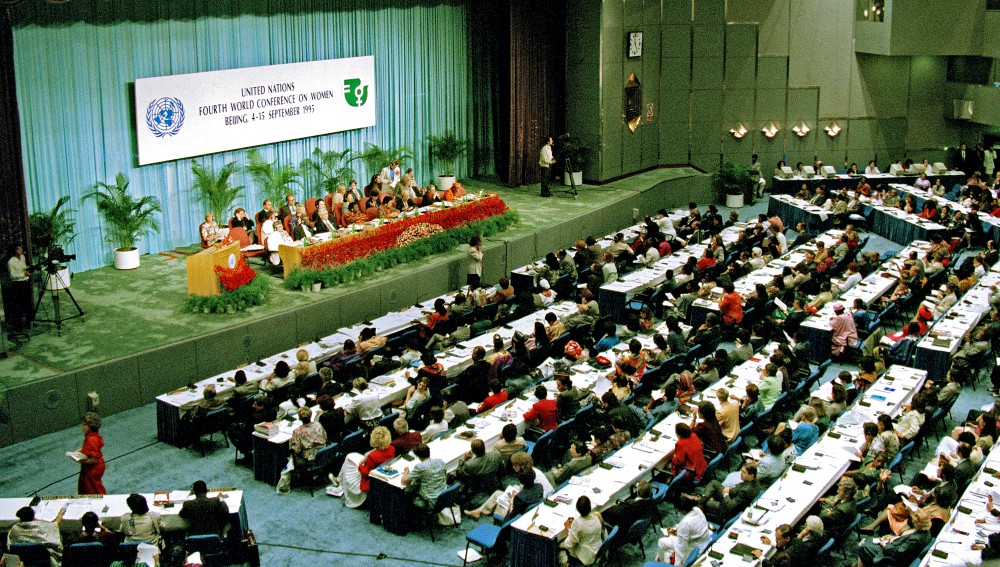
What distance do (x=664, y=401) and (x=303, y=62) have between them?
40.0 ft

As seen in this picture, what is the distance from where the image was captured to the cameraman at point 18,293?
570 inches

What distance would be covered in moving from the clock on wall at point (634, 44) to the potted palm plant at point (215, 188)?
444 inches

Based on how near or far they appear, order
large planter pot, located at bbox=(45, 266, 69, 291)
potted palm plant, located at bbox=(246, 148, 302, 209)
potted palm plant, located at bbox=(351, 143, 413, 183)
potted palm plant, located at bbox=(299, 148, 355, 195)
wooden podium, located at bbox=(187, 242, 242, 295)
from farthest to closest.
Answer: potted palm plant, located at bbox=(351, 143, 413, 183)
potted palm plant, located at bbox=(299, 148, 355, 195)
potted palm plant, located at bbox=(246, 148, 302, 209)
wooden podium, located at bbox=(187, 242, 242, 295)
large planter pot, located at bbox=(45, 266, 69, 291)

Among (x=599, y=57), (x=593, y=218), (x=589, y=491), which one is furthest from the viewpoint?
(x=599, y=57)

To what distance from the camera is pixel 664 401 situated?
1266 centimetres

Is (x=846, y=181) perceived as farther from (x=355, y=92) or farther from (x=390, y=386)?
(x=390, y=386)

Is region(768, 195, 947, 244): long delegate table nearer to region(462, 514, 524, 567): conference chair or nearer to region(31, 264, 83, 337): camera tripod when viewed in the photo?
region(462, 514, 524, 567): conference chair

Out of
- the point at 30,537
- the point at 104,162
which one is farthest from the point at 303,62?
the point at 30,537

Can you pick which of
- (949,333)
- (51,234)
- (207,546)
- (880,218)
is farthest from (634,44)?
(207,546)

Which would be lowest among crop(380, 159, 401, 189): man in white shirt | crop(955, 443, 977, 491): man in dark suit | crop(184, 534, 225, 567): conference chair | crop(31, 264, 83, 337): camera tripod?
crop(184, 534, 225, 567): conference chair

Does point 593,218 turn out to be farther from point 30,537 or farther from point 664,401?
point 30,537

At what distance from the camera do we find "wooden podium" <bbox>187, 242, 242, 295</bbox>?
51.9ft

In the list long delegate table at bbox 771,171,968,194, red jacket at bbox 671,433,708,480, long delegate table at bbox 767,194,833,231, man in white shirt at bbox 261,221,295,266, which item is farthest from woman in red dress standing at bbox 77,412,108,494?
long delegate table at bbox 771,171,968,194

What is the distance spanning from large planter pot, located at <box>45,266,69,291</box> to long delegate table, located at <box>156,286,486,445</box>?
2772 millimetres
